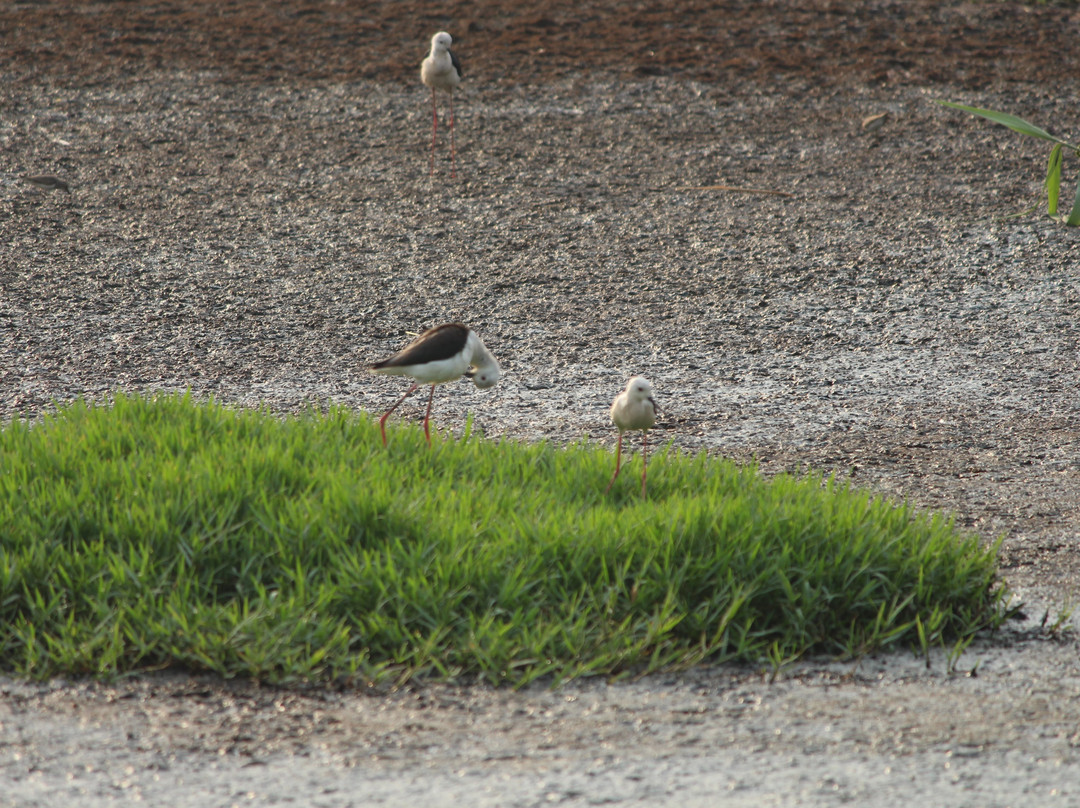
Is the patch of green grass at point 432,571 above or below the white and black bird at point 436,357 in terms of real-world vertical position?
below

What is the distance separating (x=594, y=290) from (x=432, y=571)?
3.49 meters

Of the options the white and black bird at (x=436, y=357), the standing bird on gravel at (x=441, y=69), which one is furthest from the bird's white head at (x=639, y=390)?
the standing bird on gravel at (x=441, y=69)

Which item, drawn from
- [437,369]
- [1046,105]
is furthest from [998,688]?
[1046,105]

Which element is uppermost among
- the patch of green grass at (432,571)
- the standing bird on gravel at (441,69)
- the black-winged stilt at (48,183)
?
the standing bird on gravel at (441,69)

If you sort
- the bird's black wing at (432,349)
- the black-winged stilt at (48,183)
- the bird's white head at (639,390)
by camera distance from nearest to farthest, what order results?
the bird's white head at (639,390) → the bird's black wing at (432,349) → the black-winged stilt at (48,183)

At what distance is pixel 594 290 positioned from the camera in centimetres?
692

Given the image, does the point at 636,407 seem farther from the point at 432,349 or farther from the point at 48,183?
the point at 48,183

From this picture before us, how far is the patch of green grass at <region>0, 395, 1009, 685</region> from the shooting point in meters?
3.44

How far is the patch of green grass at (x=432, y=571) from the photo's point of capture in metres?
3.44

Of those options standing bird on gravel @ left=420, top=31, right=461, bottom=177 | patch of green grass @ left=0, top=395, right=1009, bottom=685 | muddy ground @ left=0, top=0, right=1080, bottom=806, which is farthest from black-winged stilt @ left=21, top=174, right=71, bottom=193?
patch of green grass @ left=0, top=395, right=1009, bottom=685

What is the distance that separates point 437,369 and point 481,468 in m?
0.40

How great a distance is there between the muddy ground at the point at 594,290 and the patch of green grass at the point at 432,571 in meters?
0.14

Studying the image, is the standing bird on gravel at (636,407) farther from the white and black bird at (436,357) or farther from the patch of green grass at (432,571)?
the white and black bird at (436,357)

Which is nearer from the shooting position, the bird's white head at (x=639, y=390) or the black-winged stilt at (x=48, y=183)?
the bird's white head at (x=639, y=390)
